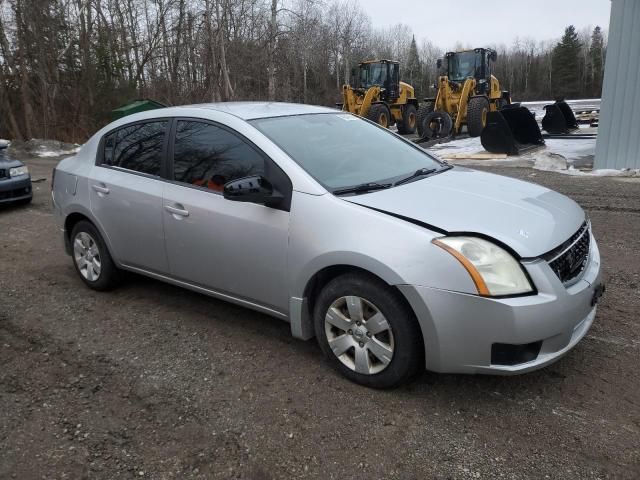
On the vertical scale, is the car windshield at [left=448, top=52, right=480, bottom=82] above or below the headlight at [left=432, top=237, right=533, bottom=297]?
above

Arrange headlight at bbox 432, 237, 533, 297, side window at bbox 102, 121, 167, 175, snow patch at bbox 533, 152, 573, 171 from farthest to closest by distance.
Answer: snow patch at bbox 533, 152, 573, 171 → side window at bbox 102, 121, 167, 175 → headlight at bbox 432, 237, 533, 297

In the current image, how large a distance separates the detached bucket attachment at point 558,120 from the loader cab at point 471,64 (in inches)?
106

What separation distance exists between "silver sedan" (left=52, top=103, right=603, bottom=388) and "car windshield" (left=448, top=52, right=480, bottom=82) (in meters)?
16.1

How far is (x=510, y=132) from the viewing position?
13.0 metres

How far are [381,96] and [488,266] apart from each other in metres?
18.8

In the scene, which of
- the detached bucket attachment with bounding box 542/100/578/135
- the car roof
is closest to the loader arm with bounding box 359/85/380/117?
the detached bucket attachment with bounding box 542/100/578/135

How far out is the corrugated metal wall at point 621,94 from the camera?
9.77 m

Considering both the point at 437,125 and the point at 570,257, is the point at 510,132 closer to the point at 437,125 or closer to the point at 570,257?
the point at 437,125

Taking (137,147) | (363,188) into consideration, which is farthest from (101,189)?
(363,188)

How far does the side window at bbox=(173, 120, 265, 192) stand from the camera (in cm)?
351

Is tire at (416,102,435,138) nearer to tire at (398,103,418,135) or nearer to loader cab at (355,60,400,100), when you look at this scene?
tire at (398,103,418,135)

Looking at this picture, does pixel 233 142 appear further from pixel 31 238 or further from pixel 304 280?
pixel 31 238

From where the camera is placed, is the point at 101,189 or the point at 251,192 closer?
the point at 251,192

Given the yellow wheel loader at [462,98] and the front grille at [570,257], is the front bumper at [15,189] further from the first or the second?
the yellow wheel loader at [462,98]
